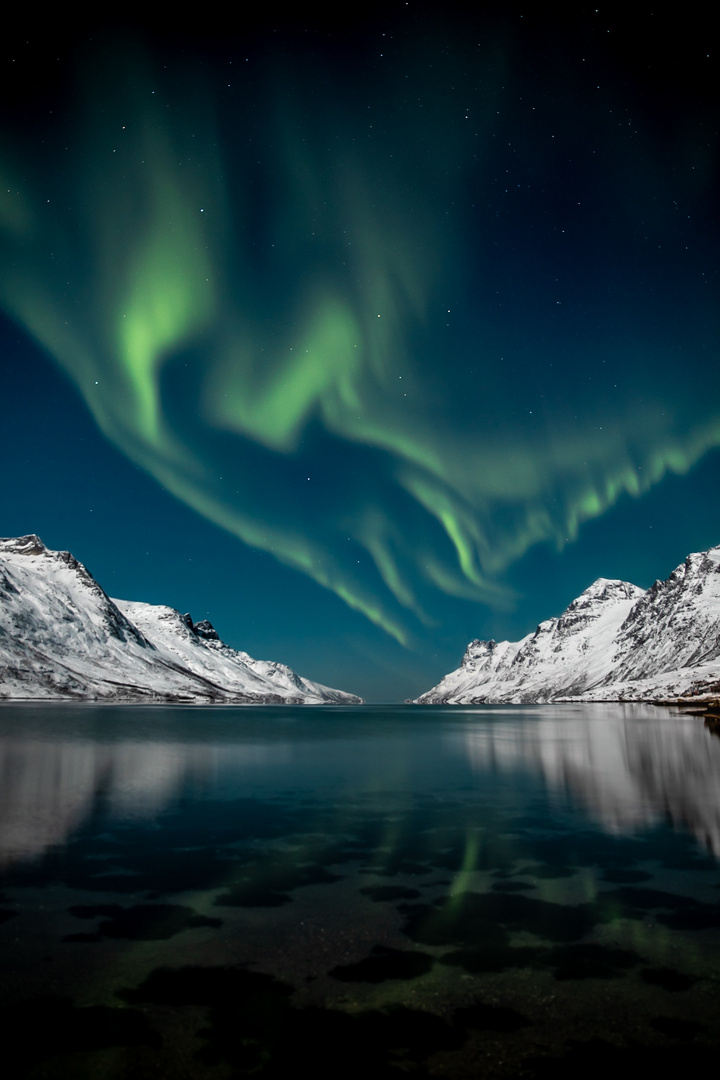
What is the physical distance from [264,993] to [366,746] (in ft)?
216

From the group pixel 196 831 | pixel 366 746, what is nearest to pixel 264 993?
pixel 196 831

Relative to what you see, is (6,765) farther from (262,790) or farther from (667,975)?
(667,975)

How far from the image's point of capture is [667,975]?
12.5m

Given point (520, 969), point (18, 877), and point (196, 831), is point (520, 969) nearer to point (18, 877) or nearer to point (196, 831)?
point (18, 877)

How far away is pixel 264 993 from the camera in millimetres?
11586

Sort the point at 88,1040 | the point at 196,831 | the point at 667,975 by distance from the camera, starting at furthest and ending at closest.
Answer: the point at 196,831
the point at 667,975
the point at 88,1040

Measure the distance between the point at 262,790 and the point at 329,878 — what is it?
19.9 meters

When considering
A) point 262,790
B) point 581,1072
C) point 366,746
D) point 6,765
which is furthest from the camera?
point 366,746

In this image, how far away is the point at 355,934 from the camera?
14625mm

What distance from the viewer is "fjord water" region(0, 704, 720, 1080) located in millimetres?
9906

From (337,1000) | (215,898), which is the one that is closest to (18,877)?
(215,898)

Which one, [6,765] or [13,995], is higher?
[6,765]

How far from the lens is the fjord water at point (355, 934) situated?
32.5ft

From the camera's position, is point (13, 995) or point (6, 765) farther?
point (6, 765)
